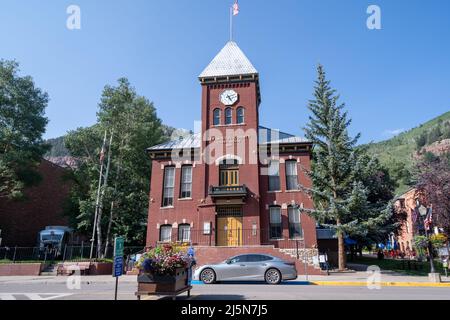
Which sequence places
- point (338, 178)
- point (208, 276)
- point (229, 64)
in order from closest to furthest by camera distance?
point (208, 276) → point (338, 178) → point (229, 64)

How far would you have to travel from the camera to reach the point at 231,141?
25953 mm

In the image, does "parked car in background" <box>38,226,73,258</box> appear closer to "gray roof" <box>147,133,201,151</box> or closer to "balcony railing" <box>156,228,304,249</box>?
"gray roof" <box>147,133,201,151</box>

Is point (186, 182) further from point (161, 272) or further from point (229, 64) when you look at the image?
point (161, 272)

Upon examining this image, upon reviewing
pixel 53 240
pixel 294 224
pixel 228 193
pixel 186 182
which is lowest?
pixel 53 240

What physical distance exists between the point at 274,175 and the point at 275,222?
3.71 meters

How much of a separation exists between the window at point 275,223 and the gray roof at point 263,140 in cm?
557

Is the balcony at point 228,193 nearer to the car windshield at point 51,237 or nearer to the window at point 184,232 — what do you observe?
the window at point 184,232

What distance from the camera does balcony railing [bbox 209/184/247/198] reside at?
920 inches

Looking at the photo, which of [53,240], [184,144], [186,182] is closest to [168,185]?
[186,182]

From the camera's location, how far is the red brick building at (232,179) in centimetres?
2375

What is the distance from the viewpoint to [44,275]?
75.2 feet

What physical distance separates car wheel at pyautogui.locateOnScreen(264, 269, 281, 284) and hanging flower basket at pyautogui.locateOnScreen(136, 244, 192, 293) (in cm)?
662

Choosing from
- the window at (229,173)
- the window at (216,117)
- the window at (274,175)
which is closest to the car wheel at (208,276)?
the window at (229,173)
